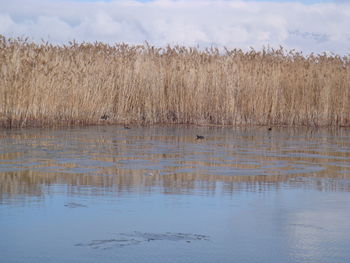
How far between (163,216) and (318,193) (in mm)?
1922

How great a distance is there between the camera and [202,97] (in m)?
15.5

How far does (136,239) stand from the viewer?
4332mm

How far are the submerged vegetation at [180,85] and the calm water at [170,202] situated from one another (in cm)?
348

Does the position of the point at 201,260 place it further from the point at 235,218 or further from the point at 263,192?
the point at 263,192

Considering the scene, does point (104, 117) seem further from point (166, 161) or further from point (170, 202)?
point (170, 202)

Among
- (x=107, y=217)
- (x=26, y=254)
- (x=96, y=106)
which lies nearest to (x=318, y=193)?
(x=107, y=217)

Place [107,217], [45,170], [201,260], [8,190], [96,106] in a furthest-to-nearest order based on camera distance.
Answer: [96,106] → [45,170] → [8,190] → [107,217] → [201,260]

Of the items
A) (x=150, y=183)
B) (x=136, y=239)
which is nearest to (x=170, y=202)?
(x=150, y=183)

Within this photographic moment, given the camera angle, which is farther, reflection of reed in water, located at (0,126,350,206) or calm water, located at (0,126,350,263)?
reflection of reed in water, located at (0,126,350,206)

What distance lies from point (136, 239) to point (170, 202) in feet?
4.25

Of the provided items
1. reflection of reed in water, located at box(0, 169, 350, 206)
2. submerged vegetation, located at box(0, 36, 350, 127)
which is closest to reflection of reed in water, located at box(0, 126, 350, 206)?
reflection of reed in water, located at box(0, 169, 350, 206)

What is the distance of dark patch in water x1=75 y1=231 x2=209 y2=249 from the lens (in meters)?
4.19

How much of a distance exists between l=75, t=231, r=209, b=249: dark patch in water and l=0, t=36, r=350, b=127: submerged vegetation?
9.09m

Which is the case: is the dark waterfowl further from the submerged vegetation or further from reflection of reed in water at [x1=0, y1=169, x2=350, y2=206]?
reflection of reed in water at [x1=0, y1=169, x2=350, y2=206]
